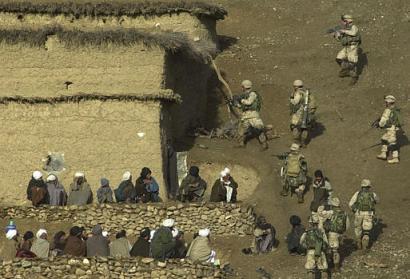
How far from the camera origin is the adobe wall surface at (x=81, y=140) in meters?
29.5

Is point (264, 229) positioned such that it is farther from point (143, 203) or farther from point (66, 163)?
point (66, 163)

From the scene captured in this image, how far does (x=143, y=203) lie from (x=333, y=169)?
4766mm

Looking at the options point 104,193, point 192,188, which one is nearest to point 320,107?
point 192,188

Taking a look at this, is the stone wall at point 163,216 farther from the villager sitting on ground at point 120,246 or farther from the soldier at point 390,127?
the soldier at point 390,127

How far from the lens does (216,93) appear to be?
34.7 meters

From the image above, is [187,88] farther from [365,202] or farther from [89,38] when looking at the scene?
[365,202]

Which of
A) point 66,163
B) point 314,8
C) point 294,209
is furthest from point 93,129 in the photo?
point 314,8

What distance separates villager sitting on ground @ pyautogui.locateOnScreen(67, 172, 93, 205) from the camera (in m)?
28.6

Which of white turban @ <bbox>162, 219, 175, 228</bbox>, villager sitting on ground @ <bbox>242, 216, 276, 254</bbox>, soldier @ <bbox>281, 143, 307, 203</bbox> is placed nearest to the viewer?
white turban @ <bbox>162, 219, 175, 228</bbox>

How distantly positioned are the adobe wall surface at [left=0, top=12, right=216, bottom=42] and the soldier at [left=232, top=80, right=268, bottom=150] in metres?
2.63

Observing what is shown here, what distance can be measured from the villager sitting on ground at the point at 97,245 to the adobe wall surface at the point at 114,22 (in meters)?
6.93

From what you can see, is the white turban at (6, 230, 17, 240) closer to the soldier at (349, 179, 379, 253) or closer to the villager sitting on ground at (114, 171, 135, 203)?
the villager sitting on ground at (114, 171, 135, 203)

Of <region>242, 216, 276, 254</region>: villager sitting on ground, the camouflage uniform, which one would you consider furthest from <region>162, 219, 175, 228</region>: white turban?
the camouflage uniform

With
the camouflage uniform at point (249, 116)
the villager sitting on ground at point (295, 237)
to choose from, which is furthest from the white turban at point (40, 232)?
the camouflage uniform at point (249, 116)
